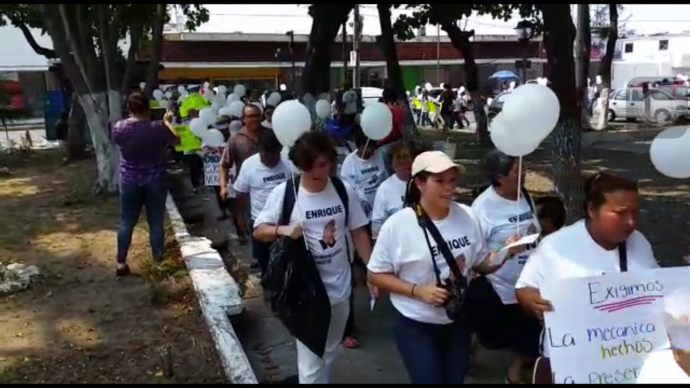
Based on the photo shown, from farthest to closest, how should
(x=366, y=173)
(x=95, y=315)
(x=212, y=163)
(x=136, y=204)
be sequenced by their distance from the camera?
(x=212, y=163) → (x=136, y=204) → (x=366, y=173) → (x=95, y=315)

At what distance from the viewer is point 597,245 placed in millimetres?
2689

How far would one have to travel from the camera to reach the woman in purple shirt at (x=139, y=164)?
6.03 meters

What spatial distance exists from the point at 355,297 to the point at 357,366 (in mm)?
1392

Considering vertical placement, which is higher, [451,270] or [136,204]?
[451,270]

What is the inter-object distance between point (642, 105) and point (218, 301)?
A: 76.9ft

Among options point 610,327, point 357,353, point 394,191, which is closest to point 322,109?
point 394,191

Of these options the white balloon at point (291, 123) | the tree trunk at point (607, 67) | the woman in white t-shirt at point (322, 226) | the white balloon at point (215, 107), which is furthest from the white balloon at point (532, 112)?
the tree trunk at point (607, 67)

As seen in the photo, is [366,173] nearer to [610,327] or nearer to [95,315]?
[95,315]

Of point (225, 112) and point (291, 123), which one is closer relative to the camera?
point (291, 123)

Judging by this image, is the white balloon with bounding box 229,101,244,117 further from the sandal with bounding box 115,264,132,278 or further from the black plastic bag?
the black plastic bag

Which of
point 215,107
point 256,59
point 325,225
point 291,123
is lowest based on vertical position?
point 325,225

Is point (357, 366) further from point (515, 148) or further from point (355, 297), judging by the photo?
point (515, 148)

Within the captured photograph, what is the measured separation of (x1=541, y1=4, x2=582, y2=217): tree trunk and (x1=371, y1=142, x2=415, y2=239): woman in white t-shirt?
2950mm

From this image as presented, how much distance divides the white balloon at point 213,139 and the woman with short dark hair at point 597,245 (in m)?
6.24
